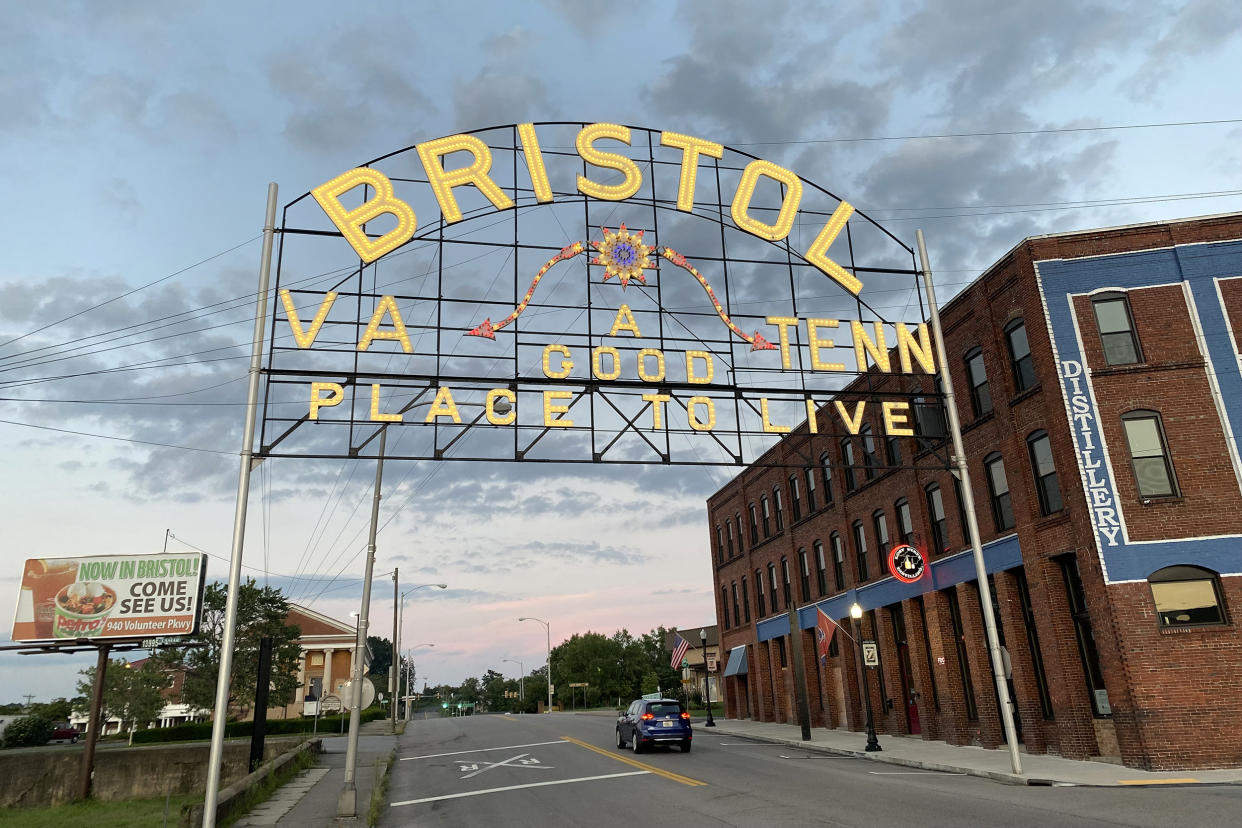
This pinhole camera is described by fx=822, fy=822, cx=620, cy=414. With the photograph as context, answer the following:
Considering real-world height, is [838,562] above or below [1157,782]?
above

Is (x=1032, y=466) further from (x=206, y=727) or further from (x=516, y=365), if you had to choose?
(x=206, y=727)

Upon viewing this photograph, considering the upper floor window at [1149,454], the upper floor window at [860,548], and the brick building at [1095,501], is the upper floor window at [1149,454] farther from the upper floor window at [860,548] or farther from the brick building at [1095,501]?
the upper floor window at [860,548]

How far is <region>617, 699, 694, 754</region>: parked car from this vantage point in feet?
88.3

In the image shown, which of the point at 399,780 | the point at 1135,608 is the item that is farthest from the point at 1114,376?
the point at 399,780

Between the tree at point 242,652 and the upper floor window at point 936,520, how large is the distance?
3730cm

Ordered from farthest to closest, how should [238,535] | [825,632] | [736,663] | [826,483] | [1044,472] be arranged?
1. [736,663]
2. [826,483]
3. [825,632]
4. [1044,472]
5. [238,535]

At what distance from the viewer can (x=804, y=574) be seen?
130 feet

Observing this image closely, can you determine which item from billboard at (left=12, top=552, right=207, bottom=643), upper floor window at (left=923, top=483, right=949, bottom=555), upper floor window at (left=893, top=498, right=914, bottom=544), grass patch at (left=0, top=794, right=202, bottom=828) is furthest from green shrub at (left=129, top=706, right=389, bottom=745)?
upper floor window at (left=923, top=483, right=949, bottom=555)

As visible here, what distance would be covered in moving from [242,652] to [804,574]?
33.4 m

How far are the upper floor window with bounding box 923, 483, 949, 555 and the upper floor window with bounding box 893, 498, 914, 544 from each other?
4.08ft

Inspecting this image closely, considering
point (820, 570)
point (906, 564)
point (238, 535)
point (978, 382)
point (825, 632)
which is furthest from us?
point (820, 570)

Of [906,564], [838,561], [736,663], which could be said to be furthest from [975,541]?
[736,663]

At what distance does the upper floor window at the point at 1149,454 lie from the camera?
2039cm

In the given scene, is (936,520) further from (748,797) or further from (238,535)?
(238,535)
